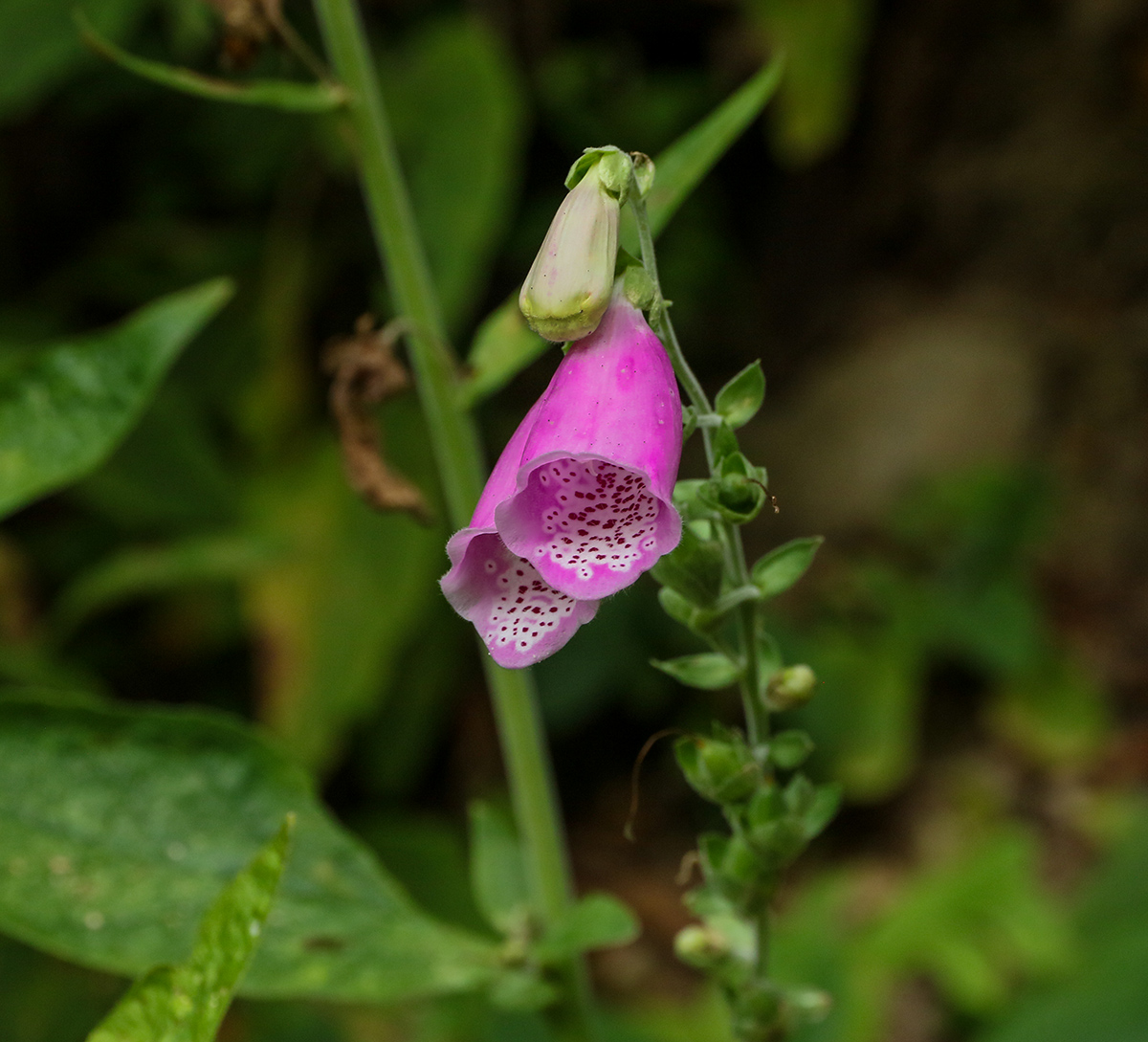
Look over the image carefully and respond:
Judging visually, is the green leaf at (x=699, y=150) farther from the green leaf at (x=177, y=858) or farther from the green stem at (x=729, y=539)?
the green leaf at (x=177, y=858)

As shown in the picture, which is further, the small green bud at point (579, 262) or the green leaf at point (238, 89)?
the green leaf at point (238, 89)

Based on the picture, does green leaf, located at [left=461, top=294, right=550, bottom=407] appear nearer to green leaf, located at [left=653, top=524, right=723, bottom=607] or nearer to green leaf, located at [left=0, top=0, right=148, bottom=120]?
green leaf, located at [left=653, top=524, right=723, bottom=607]

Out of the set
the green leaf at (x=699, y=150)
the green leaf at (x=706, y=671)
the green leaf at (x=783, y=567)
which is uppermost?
the green leaf at (x=699, y=150)

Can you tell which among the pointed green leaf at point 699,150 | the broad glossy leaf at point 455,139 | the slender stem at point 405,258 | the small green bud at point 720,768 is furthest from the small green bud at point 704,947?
the broad glossy leaf at point 455,139

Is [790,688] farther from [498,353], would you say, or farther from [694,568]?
[498,353]

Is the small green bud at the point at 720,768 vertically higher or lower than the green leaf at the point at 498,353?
lower

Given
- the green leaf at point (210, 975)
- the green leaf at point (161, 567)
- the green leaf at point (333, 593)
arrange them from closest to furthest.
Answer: the green leaf at point (210, 975), the green leaf at point (161, 567), the green leaf at point (333, 593)

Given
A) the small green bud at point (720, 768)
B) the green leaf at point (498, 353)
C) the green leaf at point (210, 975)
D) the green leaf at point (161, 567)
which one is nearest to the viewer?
the green leaf at point (210, 975)
